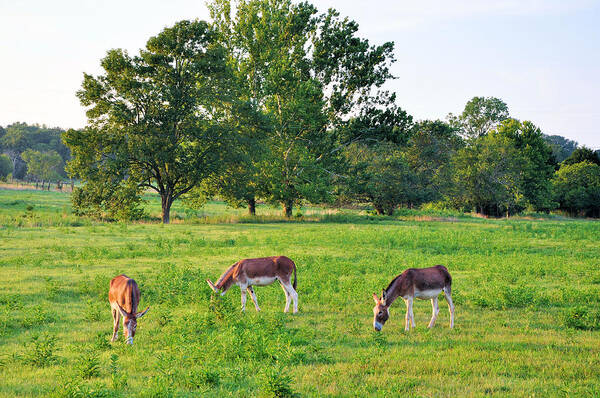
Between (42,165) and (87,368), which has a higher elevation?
(42,165)

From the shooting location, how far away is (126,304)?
10570 millimetres

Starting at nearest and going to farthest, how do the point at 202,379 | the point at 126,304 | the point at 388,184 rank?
the point at 202,379 < the point at 126,304 < the point at 388,184

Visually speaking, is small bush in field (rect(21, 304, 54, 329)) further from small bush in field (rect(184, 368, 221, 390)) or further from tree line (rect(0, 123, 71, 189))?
tree line (rect(0, 123, 71, 189))

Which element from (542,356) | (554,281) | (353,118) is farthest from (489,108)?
(542,356)

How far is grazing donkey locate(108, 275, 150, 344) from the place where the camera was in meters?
10.2

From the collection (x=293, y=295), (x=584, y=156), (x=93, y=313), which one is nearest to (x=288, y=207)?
(x=293, y=295)

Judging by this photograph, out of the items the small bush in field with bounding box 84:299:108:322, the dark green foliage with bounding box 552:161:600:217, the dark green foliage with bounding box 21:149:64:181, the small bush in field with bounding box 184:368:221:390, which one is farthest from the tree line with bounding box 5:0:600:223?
the dark green foliage with bounding box 21:149:64:181

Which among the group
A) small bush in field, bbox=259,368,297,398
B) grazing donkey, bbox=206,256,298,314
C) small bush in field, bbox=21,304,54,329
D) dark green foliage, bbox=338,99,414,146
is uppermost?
dark green foliage, bbox=338,99,414,146

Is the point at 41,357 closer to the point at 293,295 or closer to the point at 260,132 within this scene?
the point at 293,295

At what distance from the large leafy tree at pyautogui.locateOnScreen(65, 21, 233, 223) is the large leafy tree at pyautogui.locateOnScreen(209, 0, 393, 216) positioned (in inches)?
239

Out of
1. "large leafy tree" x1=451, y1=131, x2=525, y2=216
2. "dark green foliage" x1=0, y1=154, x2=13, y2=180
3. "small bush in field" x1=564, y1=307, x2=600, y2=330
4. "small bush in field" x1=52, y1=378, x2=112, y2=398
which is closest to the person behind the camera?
"small bush in field" x1=52, y1=378, x2=112, y2=398

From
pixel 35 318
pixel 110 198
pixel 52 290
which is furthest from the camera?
pixel 110 198

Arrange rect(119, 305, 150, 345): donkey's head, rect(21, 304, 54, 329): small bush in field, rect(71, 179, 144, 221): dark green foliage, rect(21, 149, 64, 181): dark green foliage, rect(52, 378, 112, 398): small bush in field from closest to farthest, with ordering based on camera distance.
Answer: rect(52, 378, 112, 398): small bush in field
rect(119, 305, 150, 345): donkey's head
rect(21, 304, 54, 329): small bush in field
rect(71, 179, 144, 221): dark green foliage
rect(21, 149, 64, 181): dark green foliage

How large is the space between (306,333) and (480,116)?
372ft
